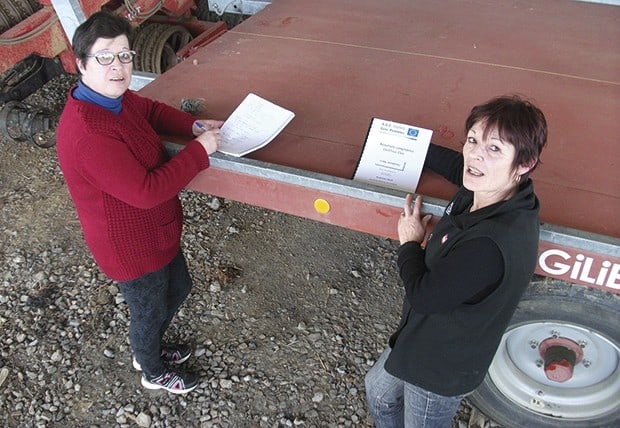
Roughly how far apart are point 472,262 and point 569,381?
49.4 inches

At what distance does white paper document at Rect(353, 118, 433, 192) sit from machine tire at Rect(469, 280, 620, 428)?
0.58m

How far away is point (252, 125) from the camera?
8.18ft

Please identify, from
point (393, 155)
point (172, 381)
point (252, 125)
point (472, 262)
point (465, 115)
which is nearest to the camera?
point (472, 262)

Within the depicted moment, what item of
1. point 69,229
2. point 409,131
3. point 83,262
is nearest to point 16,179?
point 69,229

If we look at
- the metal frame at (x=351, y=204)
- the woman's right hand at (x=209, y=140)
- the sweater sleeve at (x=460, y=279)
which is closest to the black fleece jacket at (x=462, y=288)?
the sweater sleeve at (x=460, y=279)

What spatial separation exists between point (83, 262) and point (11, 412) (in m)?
0.98

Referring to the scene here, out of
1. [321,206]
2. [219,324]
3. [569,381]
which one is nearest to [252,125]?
[321,206]

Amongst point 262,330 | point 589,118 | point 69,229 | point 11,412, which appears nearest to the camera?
point 589,118

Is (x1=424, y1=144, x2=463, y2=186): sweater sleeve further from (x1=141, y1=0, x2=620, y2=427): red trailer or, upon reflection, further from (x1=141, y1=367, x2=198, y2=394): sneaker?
(x1=141, y1=367, x2=198, y2=394): sneaker

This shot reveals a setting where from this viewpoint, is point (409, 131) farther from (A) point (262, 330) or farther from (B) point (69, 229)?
(B) point (69, 229)

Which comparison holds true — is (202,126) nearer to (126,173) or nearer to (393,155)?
(126,173)

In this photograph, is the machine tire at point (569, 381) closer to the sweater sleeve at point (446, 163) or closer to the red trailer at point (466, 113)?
the red trailer at point (466, 113)

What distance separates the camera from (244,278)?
342 centimetres

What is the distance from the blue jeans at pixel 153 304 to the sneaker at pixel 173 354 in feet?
0.52
